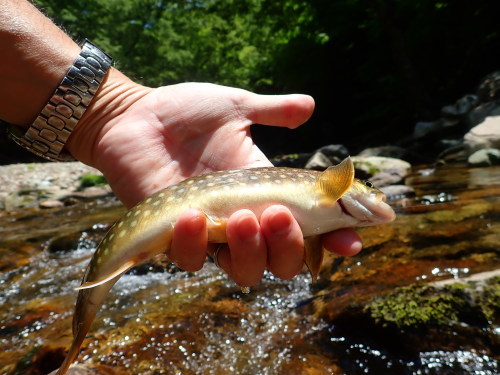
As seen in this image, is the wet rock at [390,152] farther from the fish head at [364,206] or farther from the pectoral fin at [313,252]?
the pectoral fin at [313,252]

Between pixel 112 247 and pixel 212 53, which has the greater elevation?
pixel 112 247

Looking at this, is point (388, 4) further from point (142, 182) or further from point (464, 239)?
point (142, 182)

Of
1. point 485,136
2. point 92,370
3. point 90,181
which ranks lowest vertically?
point 90,181

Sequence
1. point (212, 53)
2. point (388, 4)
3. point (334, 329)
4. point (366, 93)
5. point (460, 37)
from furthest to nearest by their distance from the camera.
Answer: point (212, 53), point (366, 93), point (460, 37), point (388, 4), point (334, 329)

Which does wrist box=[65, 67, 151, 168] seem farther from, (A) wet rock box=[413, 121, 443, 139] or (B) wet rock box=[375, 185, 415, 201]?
(A) wet rock box=[413, 121, 443, 139]

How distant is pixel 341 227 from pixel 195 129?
1.47 m

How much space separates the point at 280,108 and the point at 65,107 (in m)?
1.72

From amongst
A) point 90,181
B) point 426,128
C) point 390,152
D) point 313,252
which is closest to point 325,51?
Result: point 426,128

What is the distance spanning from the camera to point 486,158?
10.6 m

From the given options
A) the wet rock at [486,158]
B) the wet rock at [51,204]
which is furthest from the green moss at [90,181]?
the wet rock at [486,158]

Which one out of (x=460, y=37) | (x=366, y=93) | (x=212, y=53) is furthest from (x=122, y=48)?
(x=460, y=37)

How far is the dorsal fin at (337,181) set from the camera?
95.7 inches

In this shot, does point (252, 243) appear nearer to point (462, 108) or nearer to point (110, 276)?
point (110, 276)

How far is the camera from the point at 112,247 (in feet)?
7.96
